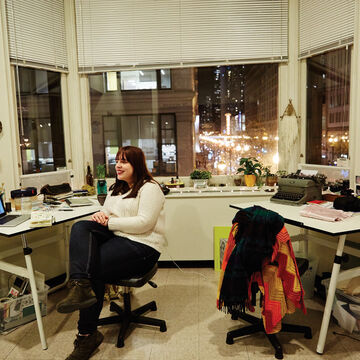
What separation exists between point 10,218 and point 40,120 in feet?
4.70

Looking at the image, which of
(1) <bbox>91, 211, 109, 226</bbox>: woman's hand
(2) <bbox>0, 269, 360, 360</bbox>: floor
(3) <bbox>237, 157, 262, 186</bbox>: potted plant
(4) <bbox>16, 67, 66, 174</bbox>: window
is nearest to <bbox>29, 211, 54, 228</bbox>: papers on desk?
(1) <bbox>91, 211, 109, 226</bbox>: woman's hand

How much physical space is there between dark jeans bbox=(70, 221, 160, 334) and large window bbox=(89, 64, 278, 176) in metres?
1.87

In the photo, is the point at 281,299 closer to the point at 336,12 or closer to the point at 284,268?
the point at 284,268

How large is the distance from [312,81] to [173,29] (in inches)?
61.4

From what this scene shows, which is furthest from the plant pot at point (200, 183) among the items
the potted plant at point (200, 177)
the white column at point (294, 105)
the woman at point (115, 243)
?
the woman at point (115, 243)

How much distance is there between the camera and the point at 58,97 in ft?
12.0

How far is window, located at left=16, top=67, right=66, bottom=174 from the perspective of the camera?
3318 mm

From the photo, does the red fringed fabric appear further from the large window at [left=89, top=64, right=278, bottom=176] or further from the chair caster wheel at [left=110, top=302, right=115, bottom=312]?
the large window at [left=89, top=64, right=278, bottom=176]

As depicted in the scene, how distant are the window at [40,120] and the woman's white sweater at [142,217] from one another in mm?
1562

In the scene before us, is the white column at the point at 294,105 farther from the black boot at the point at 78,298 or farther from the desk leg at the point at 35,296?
the desk leg at the point at 35,296

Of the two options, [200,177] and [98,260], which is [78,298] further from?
[200,177]

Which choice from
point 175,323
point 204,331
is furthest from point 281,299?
point 175,323

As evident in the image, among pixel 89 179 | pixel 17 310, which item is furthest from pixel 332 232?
pixel 89 179

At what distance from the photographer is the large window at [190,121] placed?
3.83 metres
